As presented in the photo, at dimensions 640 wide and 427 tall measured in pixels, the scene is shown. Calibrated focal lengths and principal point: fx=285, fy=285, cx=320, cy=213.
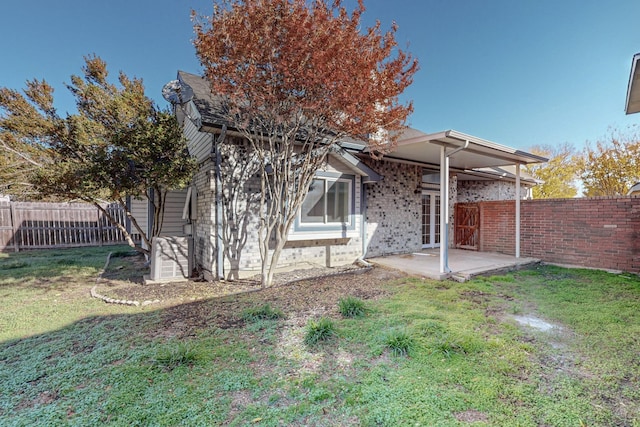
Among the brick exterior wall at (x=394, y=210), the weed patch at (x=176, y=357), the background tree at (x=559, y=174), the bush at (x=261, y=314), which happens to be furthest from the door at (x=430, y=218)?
the background tree at (x=559, y=174)

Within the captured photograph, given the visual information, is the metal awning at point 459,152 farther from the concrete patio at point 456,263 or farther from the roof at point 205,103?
the roof at point 205,103

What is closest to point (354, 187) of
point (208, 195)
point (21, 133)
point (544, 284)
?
point (208, 195)

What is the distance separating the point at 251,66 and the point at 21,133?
929 cm

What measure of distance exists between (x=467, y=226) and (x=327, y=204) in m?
6.50

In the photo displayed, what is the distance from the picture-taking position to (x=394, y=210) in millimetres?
9336

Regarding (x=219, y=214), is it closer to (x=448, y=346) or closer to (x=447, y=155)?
(x=448, y=346)

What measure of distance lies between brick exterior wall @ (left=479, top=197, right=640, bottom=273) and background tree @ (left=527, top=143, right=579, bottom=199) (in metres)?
13.1

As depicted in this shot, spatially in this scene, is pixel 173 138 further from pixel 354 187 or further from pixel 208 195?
pixel 354 187

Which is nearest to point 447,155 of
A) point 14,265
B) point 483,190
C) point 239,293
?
point 239,293

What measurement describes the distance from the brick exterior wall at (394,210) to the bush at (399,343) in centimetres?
539

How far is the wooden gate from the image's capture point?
35.0 ft

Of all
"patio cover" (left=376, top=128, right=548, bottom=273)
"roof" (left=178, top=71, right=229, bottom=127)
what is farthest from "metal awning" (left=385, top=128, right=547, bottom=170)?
A: "roof" (left=178, top=71, right=229, bottom=127)

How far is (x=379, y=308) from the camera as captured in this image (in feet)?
15.3

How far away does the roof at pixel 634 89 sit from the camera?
4.85 meters
